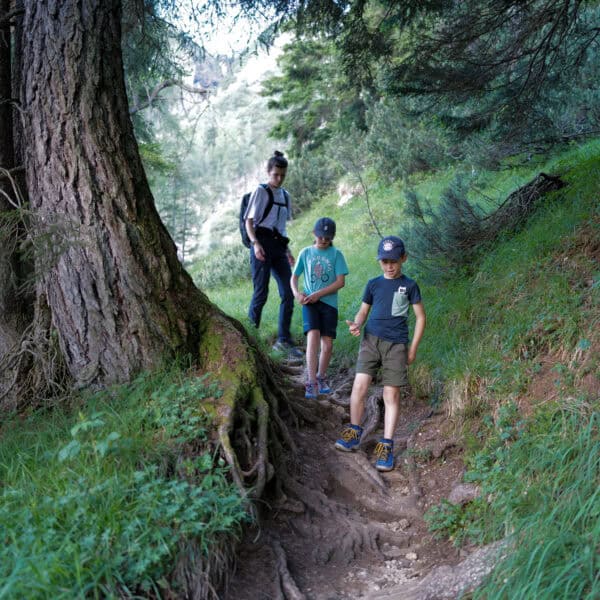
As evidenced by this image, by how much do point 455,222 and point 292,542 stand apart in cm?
505

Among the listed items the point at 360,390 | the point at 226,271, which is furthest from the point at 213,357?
the point at 226,271

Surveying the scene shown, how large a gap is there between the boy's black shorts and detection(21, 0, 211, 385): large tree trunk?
1.64 metres

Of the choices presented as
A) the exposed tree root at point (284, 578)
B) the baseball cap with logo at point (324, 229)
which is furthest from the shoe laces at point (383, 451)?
the baseball cap with logo at point (324, 229)

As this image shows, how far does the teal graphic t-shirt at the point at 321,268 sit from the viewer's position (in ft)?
18.2

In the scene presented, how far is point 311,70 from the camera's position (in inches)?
674

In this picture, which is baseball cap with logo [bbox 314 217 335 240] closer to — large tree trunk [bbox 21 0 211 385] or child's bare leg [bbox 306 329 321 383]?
child's bare leg [bbox 306 329 321 383]

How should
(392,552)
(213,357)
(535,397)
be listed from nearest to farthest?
(392,552), (535,397), (213,357)

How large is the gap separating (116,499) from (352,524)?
174cm

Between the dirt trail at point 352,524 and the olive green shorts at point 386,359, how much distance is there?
0.65 meters

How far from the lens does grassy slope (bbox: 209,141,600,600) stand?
2.58 m

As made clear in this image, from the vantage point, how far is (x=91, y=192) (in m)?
4.09

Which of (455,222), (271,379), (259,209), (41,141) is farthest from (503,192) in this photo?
(41,141)

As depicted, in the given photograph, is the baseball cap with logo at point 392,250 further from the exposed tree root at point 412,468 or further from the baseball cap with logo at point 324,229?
the exposed tree root at point 412,468

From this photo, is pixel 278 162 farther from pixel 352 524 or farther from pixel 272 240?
pixel 352 524
